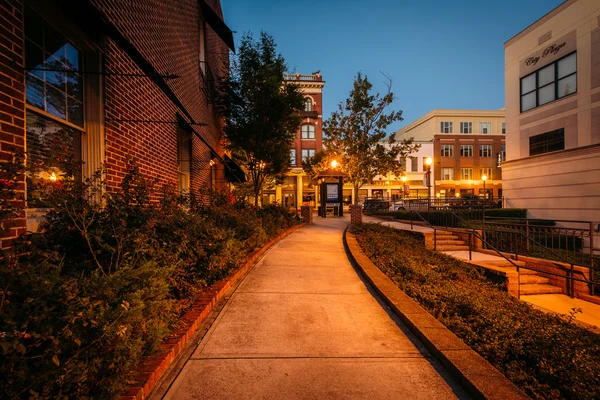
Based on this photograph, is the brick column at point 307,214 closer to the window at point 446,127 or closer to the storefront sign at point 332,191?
the storefront sign at point 332,191

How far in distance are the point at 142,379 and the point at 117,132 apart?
12.1 ft

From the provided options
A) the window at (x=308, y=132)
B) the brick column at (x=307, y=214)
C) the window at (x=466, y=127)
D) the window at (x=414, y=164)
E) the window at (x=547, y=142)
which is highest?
the window at (x=466, y=127)

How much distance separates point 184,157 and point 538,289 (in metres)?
10.6

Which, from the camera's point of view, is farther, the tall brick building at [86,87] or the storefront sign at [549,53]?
the storefront sign at [549,53]

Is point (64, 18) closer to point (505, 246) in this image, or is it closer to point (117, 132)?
point (117, 132)

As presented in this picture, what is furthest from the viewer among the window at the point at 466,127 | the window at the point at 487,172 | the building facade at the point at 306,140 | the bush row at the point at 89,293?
the window at the point at 466,127

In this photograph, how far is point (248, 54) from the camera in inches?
515

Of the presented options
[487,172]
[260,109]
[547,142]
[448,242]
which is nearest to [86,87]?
[260,109]

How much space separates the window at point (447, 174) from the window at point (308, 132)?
2462 cm

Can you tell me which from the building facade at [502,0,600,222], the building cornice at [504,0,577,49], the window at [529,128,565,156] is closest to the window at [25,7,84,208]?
the building facade at [502,0,600,222]

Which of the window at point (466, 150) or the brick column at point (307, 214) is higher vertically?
the window at point (466, 150)

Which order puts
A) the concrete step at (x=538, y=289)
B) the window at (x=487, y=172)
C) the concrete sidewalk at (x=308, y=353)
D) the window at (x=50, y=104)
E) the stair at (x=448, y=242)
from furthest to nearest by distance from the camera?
the window at (x=487, y=172), the stair at (x=448, y=242), the concrete step at (x=538, y=289), the window at (x=50, y=104), the concrete sidewalk at (x=308, y=353)

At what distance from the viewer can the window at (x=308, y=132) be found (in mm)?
35219

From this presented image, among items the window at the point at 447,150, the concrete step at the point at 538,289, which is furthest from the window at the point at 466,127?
the concrete step at the point at 538,289
